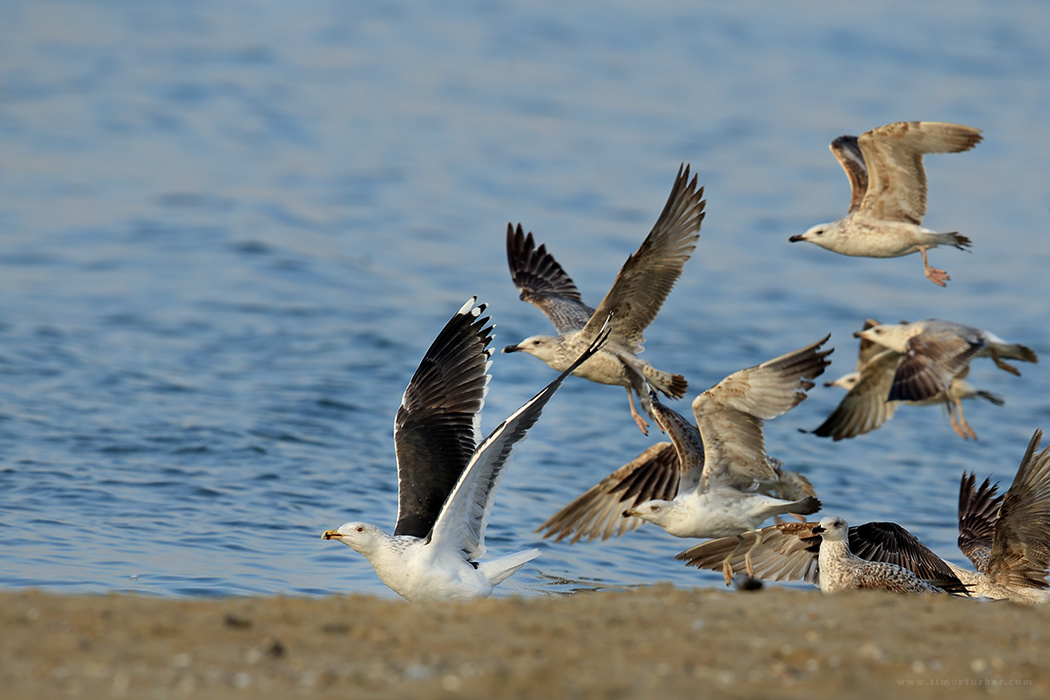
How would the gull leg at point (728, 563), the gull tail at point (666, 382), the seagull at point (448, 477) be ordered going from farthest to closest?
the gull tail at point (666, 382)
the gull leg at point (728, 563)
the seagull at point (448, 477)

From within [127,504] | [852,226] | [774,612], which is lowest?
[127,504]

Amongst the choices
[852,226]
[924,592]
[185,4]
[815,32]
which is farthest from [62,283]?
[815,32]

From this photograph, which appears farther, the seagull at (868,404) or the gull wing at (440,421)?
the seagull at (868,404)

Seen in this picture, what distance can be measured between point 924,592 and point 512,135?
1672cm

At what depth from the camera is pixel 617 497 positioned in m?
9.66

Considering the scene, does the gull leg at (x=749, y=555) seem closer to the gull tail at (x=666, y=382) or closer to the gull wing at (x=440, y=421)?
the gull tail at (x=666, y=382)

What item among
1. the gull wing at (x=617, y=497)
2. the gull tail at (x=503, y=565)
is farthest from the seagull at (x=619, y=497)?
the gull tail at (x=503, y=565)

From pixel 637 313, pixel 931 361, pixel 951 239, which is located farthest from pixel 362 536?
pixel 951 239

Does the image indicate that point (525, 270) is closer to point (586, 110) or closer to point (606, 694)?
point (606, 694)

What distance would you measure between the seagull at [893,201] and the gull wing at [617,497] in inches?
94.1

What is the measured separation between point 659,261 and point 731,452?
158 centimetres

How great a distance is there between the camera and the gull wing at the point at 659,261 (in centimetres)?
911

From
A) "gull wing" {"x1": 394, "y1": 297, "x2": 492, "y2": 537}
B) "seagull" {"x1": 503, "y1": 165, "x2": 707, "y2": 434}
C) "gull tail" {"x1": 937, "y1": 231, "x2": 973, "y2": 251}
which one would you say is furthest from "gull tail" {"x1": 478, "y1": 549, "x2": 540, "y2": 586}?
"gull tail" {"x1": 937, "y1": 231, "x2": 973, "y2": 251}

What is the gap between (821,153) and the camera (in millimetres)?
22812
